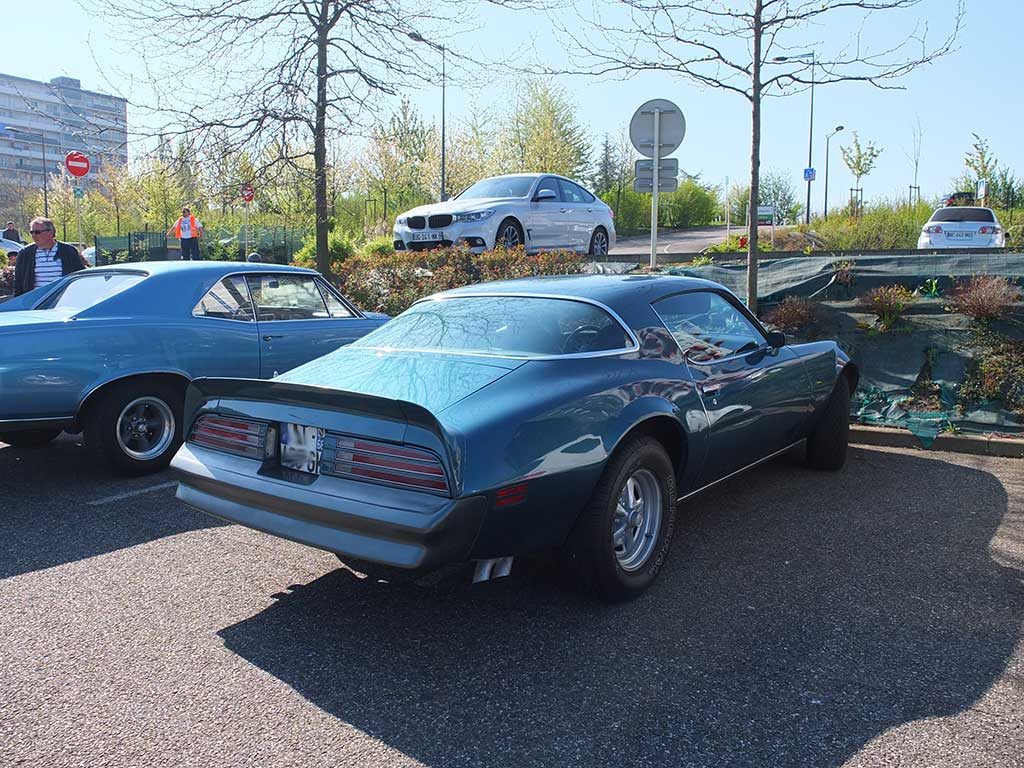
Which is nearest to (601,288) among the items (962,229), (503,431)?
(503,431)

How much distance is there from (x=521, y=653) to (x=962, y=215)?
1782cm

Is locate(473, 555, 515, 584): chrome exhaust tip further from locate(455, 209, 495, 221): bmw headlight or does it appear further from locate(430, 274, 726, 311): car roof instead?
locate(455, 209, 495, 221): bmw headlight

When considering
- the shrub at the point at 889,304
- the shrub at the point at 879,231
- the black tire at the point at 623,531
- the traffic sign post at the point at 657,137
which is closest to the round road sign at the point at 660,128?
the traffic sign post at the point at 657,137

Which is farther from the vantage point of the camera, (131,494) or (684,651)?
(131,494)

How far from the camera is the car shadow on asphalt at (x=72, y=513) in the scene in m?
4.30

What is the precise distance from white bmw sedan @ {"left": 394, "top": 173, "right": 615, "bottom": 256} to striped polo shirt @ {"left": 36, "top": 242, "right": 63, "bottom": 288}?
4.95 metres

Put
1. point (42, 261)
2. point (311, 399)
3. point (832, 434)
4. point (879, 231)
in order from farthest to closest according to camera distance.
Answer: point (879, 231), point (42, 261), point (832, 434), point (311, 399)

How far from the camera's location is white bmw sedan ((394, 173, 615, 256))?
38.4ft

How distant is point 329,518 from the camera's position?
313 cm

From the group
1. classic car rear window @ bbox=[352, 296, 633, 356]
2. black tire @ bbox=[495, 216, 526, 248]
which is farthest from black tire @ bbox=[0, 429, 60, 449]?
black tire @ bbox=[495, 216, 526, 248]

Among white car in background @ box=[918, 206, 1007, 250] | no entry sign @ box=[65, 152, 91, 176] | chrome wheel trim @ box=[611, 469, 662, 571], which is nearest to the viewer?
chrome wheel trim @ box=[611, 469, 662, 571]

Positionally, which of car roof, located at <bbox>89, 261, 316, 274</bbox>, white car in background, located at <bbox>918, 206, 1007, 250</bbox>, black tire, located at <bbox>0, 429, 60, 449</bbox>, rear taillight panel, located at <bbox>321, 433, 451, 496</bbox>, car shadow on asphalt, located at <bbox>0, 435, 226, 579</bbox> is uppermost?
white car in background, located at <bbox>918, 206, 1007, 250</bbox>

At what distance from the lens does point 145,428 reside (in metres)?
5.89

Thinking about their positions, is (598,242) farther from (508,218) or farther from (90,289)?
(90,289)
